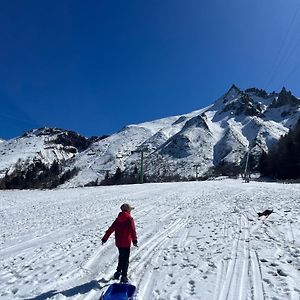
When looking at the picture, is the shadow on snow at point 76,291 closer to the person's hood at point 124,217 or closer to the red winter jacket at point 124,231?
the red winter jacket at point 124,231

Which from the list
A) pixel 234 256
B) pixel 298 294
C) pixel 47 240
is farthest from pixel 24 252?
pixel 298 294

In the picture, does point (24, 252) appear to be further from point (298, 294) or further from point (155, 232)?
point (298, 294)

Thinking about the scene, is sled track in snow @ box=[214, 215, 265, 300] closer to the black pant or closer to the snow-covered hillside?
the snow-covered hillside

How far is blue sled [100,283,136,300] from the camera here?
7758mm

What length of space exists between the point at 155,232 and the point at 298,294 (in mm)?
8281

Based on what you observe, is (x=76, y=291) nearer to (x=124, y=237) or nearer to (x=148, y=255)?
(x=124, y=237)

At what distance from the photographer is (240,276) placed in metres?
9.18

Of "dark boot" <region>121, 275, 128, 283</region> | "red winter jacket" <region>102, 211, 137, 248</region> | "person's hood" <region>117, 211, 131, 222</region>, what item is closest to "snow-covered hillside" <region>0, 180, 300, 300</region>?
"dark boot" <region>121, 275, 128, 283</region>

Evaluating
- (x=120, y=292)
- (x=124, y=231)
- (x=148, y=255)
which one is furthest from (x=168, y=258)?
(x=120, y=292)

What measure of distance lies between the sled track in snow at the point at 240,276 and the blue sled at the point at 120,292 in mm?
1917

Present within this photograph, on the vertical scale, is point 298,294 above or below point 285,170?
below

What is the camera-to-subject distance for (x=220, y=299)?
7.84 m

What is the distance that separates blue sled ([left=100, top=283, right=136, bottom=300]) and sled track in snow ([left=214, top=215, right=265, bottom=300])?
1.92m

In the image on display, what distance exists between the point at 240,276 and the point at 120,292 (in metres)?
3.25
